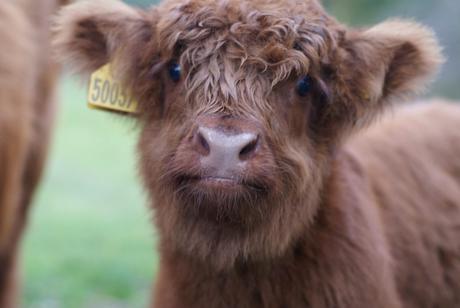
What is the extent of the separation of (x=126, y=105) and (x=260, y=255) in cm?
97

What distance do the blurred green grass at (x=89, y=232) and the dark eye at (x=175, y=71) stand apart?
0.58m

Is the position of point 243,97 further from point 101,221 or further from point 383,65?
point 101,221

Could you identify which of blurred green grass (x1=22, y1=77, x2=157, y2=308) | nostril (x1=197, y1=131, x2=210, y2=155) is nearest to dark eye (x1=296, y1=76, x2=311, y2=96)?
nostril (x1=197, y1=131, x2=210, y2=155)

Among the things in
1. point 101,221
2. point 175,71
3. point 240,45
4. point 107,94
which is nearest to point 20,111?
point 107,94

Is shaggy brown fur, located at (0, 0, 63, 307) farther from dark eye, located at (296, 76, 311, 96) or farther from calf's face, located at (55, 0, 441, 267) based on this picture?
dark eye, located at (296, 76, 311, 96)

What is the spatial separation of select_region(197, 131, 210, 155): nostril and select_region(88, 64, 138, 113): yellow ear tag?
2.62ft

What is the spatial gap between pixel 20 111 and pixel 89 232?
5861 mm

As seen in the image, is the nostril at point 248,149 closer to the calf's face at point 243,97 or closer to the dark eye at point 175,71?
the calf's face at point 243,97

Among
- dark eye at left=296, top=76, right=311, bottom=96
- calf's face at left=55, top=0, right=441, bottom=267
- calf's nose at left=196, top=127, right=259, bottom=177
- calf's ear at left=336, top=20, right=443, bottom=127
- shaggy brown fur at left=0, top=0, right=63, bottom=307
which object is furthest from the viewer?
shaggy brown fur at left=0, top=0, right=63, bottom=307

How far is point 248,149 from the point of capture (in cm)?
356

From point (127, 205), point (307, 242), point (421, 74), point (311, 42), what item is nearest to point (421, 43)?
point (421, 74)

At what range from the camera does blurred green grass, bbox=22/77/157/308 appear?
843 cm

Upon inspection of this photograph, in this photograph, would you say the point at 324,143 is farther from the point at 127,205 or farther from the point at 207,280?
the point at 127,205

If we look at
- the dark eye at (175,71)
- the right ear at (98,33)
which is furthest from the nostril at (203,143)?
the right ear at (98,33)
